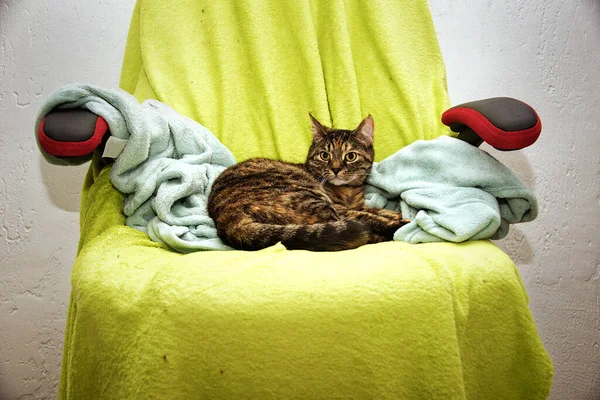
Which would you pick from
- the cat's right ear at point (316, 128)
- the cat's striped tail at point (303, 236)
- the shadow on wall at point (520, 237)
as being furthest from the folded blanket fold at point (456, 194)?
the shadow on wall at point (520, 237)

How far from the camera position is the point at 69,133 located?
0.79 metres

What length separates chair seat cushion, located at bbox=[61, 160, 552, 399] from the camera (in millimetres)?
591

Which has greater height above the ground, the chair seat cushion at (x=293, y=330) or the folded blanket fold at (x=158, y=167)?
the folded blanket fold at (x=158, y=167)

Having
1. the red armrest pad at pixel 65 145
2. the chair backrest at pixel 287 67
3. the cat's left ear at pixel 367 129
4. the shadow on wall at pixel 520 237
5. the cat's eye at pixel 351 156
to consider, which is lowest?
the shadow on wall at pixel 520 237

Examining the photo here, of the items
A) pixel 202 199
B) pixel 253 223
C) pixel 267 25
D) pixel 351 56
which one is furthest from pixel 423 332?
pixel 267 25

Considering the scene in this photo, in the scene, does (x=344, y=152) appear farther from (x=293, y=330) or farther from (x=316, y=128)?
(x=293, y=330)

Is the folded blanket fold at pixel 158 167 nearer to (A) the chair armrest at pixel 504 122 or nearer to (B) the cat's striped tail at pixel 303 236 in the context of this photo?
(B) the cat's striped tail at pixel 303 236

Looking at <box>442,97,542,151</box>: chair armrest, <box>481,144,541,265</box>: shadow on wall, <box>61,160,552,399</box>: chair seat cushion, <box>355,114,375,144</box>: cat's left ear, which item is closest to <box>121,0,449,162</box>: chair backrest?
<box>355,114,375,144</box>: cat's left ear

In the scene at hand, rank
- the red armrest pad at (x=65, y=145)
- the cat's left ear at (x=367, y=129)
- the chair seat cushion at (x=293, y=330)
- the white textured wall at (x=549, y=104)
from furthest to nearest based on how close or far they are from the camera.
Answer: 1. the white textured wall at (x=549, y=104)
2. the cat's left ear at (x=367, y=129)
3. the red armrest pad at (x=65, y=145)
4. the chair seat cushion at (x=293, y=330)

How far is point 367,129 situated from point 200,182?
57 cm

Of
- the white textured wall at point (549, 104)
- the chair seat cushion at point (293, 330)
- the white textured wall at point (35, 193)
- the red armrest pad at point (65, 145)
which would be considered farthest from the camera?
the white textured wall at point (549, 104)

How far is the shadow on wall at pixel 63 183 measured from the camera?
1.44 meters

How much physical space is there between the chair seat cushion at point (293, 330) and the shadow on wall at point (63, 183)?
899mm

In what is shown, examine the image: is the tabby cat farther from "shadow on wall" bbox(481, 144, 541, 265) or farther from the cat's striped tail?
"shadow on wall" bbox(481, 144, 541, 265)
